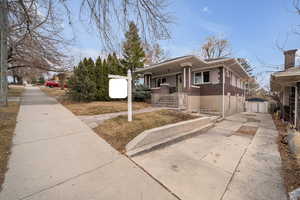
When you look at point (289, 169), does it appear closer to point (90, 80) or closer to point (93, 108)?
point (93, 108)

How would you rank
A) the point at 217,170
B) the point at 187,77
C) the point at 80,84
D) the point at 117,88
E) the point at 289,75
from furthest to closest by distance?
the point at 80,84 → the point at 187,77 → the point at 289,75 → the point at 117,88 → the point at 217,170

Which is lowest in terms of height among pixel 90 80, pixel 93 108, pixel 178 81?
pixel 93 108

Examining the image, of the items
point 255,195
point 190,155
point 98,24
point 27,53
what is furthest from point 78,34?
point 27,53

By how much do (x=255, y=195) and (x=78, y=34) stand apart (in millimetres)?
4651

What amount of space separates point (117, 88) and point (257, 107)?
21410mm

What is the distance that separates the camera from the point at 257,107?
1891 centimetres

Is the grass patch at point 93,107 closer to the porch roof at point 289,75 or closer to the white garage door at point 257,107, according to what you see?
the porch roof at point 289,75

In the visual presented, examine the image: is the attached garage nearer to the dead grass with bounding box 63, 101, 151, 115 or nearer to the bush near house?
the dead grass with bounding box 63, 101, 151, 115

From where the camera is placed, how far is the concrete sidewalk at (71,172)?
80.7 inches

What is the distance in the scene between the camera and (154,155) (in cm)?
353

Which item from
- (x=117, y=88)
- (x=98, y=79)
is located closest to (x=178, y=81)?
(x=98, y=79)

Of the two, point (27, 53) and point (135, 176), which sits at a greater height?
point (27, 53)

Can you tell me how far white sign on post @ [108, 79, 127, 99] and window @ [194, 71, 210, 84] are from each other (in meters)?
9.20

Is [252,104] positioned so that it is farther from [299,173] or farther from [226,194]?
[226,194]
